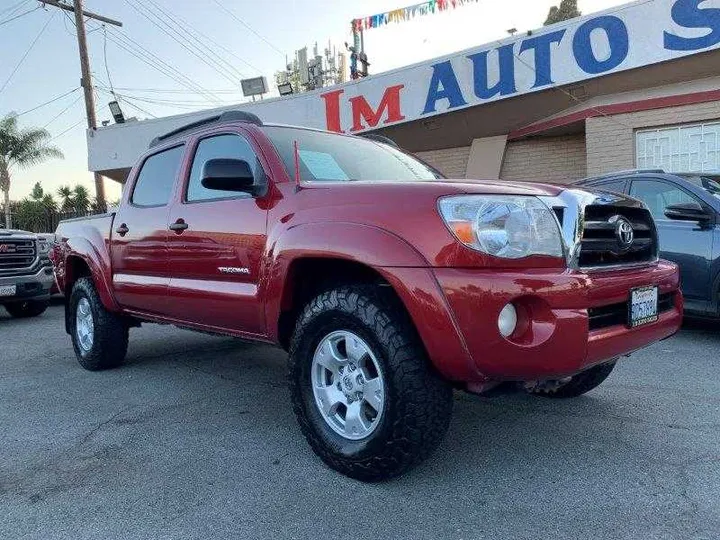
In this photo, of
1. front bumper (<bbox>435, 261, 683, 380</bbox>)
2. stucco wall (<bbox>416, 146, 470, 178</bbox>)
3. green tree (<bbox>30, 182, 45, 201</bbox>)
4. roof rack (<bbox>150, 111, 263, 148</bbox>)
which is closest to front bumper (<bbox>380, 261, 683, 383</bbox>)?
front bumper (<bbox>435, 261, 683, 380</bbox>)

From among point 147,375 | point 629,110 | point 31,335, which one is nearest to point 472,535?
point 147,375

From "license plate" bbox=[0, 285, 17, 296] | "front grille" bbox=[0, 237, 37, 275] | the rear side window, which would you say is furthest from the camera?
"front grille" bbox=[0, 237, 37, 275]

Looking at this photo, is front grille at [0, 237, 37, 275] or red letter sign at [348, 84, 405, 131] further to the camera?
red letter sign at [348, 84, 405, 131]

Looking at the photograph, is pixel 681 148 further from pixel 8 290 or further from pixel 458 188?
pixel 8 290

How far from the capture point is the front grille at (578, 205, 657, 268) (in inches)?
105

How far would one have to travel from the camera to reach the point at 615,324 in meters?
2.62

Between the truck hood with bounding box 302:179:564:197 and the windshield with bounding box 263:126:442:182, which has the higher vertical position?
the windshield with bounding box 263:126:442:182

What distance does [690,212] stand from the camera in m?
5.41

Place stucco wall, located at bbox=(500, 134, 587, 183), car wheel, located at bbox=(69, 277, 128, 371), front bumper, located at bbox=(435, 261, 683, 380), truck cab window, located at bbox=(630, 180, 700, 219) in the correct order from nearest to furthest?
front bumper, located at bbox=(435, 261, 683, 380) < car wheel, located at bbox=(69, 277, 128, 371) < truck cab window, located at bbox=(630, 180, 700, 219) < stucco wall, located at bbox=(500, 134, 587, 183)

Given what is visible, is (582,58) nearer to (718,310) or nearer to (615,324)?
(718,310)

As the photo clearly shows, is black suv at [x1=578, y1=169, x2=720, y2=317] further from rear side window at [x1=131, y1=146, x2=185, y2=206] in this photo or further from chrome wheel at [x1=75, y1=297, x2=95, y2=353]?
chrome wheel at [x1=75, y1=297, x2=95, y2=353]

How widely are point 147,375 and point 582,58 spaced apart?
8.53 meters

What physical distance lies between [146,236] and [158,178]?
1.70 ft

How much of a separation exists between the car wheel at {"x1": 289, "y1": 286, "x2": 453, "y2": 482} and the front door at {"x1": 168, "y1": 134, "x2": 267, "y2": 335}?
483 millimetres
